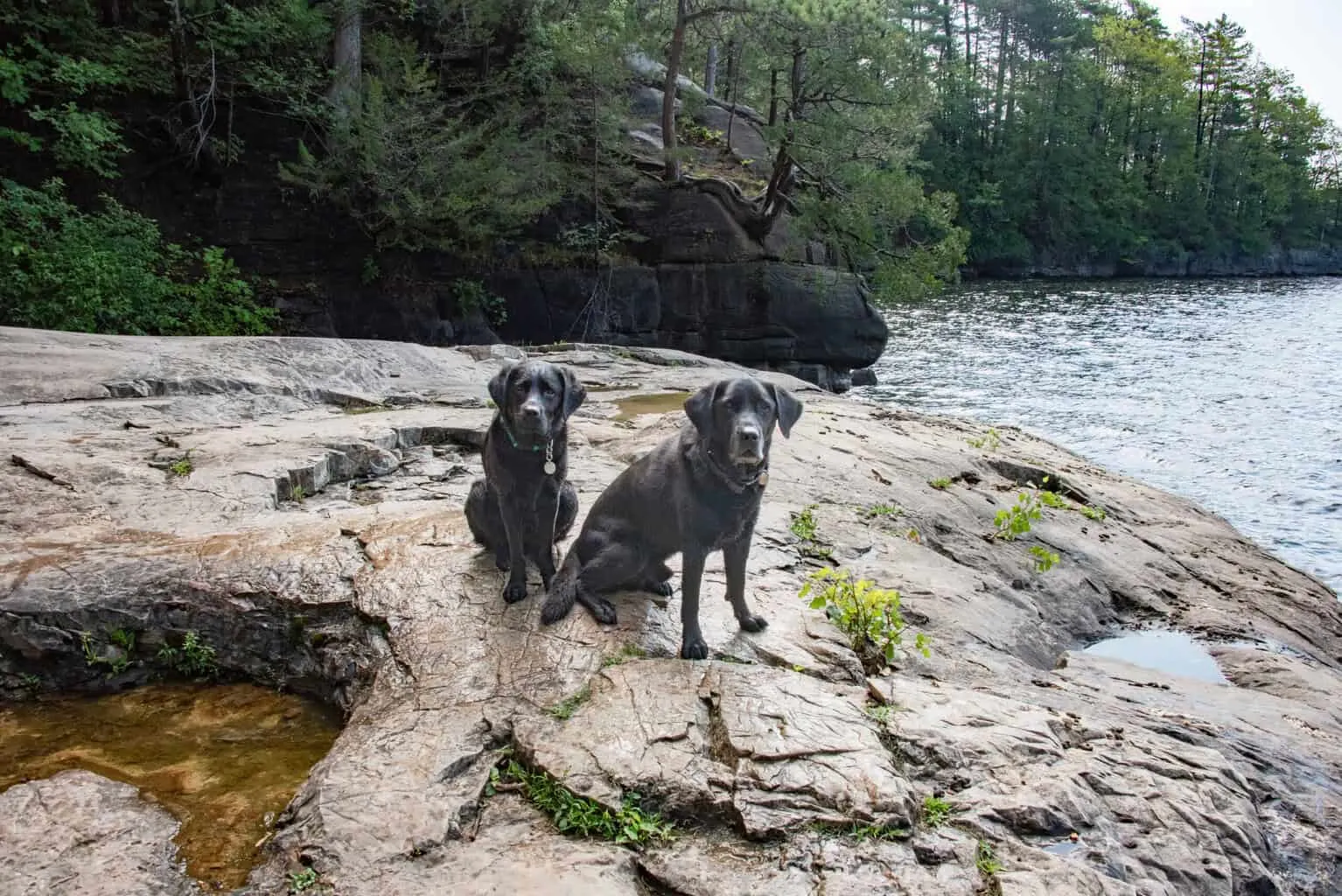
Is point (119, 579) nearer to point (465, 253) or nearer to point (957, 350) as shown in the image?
point (465, 253)

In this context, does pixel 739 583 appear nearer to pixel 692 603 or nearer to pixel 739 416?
pixel 692 603

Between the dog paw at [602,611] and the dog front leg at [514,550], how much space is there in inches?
15.9

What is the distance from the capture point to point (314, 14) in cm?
1741

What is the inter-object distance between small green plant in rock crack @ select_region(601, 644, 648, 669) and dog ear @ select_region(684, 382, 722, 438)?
43.2 inches

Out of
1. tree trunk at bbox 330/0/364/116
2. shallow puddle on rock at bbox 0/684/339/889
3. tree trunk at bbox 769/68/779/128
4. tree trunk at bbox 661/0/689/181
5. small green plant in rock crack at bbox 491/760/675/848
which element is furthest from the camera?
tree trunk at bbox 769/68/779/128

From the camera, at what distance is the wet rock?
2.84 m

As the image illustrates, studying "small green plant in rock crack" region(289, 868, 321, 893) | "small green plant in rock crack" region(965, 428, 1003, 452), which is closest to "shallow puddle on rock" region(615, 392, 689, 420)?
"small green plant in rock crack" region(965, 428, 1003, 452)

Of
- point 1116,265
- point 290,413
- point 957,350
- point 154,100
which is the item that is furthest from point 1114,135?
point 290,413

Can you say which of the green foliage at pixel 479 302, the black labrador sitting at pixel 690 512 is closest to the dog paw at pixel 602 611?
the black labrador sitting at pixel 690 512

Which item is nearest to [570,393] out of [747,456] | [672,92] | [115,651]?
[747,456]

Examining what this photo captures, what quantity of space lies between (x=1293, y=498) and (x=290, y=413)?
1333 centimetres

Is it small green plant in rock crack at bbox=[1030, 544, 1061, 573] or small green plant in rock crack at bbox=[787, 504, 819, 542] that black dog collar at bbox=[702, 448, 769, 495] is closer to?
small green plant in rock crack at bbox=[787, 504, 819, 542]

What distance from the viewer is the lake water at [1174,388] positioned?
12383 mm

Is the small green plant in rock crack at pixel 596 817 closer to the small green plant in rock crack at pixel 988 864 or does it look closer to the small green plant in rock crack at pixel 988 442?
the small green plant in rock crack at pixel 988 864
